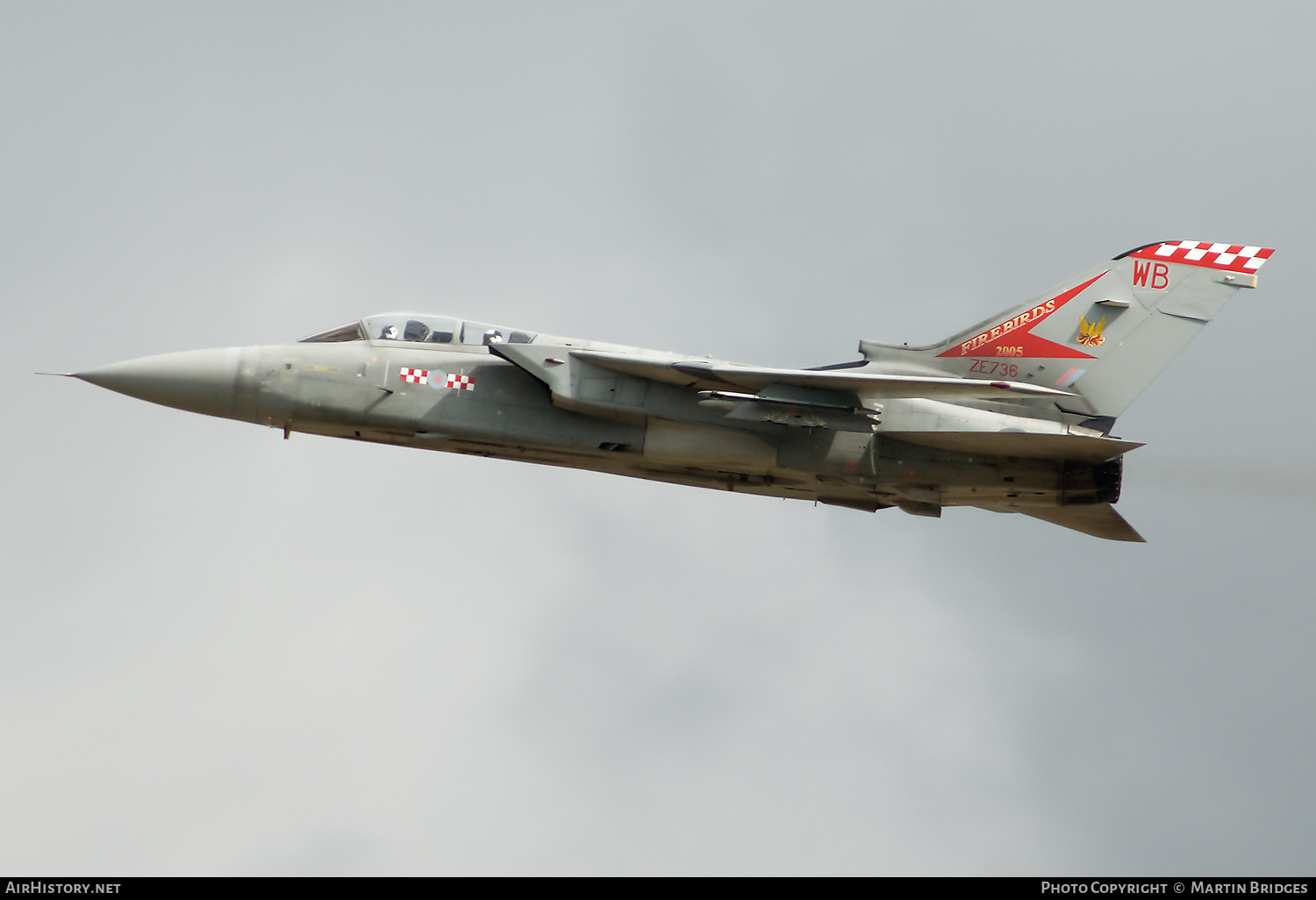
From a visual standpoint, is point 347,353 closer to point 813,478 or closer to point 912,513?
point 813,478

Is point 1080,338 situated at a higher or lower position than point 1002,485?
higher

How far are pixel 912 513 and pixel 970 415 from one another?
2.05 meters

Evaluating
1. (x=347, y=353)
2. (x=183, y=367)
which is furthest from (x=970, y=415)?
(x=183, y=367)

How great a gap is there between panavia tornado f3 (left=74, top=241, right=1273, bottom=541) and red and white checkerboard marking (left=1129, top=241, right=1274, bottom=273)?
234cm

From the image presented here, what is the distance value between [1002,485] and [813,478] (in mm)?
2987

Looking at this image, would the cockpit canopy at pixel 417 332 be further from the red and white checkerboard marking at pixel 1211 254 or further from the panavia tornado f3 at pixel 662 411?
the red and white checkerboard marking at pixel 1211 254

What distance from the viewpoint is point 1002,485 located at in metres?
21.9

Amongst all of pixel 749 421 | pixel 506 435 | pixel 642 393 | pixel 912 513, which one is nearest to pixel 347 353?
pixel 506 435

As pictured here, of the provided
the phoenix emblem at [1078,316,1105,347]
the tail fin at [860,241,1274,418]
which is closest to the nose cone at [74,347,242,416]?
the tail fin at [860,241,1274,418]

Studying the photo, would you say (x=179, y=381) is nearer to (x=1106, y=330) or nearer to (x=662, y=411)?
(x=662, y=411)

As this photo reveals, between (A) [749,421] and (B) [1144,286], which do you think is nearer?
(A) [749,421]

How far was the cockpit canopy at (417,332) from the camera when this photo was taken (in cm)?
2159

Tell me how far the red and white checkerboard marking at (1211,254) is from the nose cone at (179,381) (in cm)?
1485
